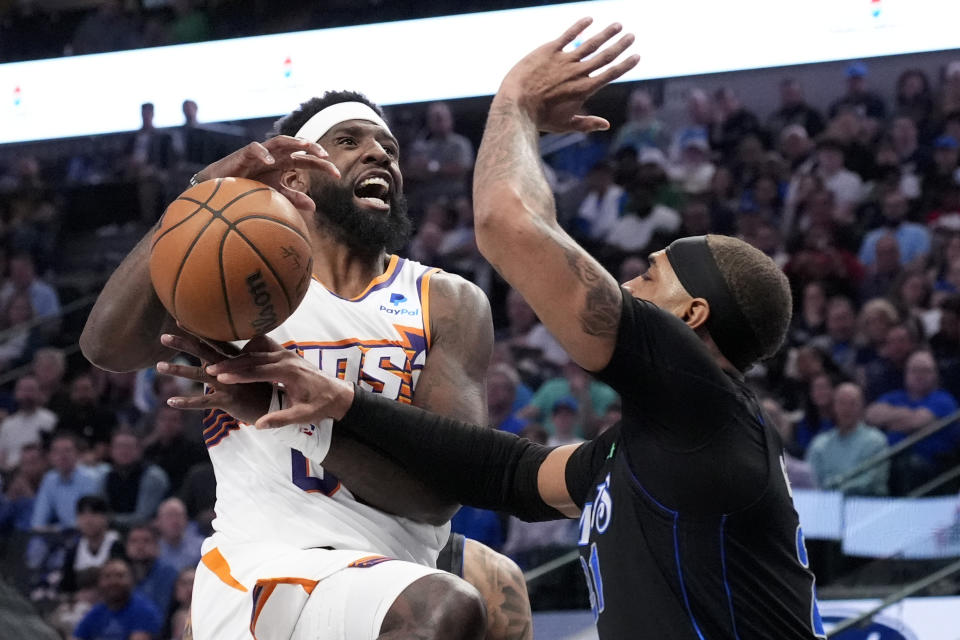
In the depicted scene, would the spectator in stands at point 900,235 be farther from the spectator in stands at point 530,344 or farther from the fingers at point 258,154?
the fingers at point 258,154

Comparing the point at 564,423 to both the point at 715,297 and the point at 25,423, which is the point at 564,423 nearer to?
the point at 25,423

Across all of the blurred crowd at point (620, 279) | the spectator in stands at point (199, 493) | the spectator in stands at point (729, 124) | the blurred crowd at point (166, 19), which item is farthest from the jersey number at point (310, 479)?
the blurred crowd at point (166, 19)

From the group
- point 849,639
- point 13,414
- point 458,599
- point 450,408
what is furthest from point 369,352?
point 13,414

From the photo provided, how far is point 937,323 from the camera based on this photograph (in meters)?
8.10

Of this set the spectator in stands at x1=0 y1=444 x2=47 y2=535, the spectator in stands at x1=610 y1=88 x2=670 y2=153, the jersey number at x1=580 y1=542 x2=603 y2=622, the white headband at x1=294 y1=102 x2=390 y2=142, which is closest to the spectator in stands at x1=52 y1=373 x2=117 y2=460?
the spectator in stands at x1=0 y1=444 x2=47 y2=535

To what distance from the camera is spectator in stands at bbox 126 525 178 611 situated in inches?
319

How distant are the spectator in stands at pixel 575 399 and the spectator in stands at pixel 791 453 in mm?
1090

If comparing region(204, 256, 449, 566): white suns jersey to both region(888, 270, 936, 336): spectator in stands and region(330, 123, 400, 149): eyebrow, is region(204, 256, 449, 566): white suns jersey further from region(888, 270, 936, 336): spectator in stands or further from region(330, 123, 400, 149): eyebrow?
region(888, 270, 936, 336): spectator in stands

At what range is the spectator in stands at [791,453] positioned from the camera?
282 inches

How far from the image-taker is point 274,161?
3275 millimetres

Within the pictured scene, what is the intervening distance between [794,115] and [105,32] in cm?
718

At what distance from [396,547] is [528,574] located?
3.35 metres

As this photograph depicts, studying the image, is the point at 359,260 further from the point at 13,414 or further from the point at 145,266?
the point at 13,414

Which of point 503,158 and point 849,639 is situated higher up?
point 503,158
